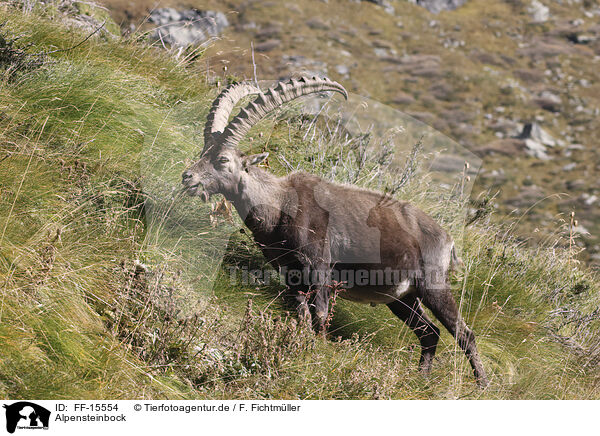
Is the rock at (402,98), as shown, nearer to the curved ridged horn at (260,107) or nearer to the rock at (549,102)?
the rock at (549,102)

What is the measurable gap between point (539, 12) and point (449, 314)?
405ft

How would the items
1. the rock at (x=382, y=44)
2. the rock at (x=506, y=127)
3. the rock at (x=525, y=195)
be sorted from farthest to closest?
1. the rock at (x=382, y=44)
2. the rock at (x=506, y=127)
3. the rock at (x=525, y=195)

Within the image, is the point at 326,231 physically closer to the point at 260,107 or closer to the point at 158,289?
the point at 260,107

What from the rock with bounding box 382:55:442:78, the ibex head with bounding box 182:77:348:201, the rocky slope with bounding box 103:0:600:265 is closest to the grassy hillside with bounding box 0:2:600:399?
the ibex head with bounding box 182:77:348:201

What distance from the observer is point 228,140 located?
6.26 m

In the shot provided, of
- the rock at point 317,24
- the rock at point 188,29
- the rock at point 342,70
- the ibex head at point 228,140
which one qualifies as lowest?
the rock at point 342,70

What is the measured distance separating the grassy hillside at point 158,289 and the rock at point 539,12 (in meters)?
119

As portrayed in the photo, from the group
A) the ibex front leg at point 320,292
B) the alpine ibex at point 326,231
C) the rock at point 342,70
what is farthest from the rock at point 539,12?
the ibex front leg at point 320,292

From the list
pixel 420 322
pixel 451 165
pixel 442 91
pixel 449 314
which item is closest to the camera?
pixel 449 314

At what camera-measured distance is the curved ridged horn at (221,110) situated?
6.35 m

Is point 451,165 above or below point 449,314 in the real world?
below

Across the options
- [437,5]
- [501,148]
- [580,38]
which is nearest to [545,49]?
[580,38]

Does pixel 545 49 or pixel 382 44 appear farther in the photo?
pixel 382 44

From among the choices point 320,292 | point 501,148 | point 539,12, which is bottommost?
point 501,148
